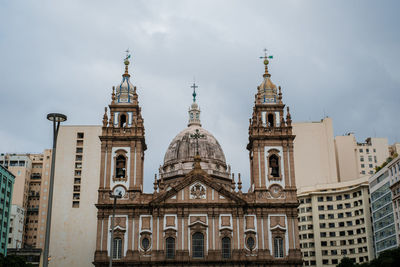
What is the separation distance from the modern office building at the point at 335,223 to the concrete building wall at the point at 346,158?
42.9ft

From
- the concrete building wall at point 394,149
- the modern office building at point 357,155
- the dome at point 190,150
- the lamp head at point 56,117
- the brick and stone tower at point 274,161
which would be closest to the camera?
the lamp head at point 56,117

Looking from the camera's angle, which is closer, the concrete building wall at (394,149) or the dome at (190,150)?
the dome at (190,150)

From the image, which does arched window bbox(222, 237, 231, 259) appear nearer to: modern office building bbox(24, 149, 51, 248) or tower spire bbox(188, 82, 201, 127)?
tower spire bbox(188, 82, 201, 127)

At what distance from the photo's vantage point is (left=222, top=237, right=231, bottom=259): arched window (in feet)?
163

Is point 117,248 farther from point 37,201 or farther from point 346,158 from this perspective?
point 346,158

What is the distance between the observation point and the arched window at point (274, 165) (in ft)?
176

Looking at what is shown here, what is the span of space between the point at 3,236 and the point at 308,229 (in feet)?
154

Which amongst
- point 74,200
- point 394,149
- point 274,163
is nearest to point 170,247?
point 274,163

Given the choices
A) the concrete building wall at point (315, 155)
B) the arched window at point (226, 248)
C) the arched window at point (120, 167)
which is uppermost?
the concrete building wall at point (315, 155)

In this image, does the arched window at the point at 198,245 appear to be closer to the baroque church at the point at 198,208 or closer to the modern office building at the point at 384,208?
the baroque church at the point at 198,208

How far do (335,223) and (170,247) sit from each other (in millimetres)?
43143

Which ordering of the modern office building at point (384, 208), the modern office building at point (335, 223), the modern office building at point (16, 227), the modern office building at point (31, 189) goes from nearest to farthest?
the modern office building at point (384, 208)
the modern office building at point (335, 223)
the modern office building at point (16, 227)
the modern office building at point (31, 189)

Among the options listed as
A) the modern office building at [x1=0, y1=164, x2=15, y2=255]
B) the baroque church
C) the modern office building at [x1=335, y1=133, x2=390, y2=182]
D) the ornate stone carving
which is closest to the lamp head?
the baroque church

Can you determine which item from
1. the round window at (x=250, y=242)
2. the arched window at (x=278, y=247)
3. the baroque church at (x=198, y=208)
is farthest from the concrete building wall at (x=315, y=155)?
the round window at (x=250, y=242)
